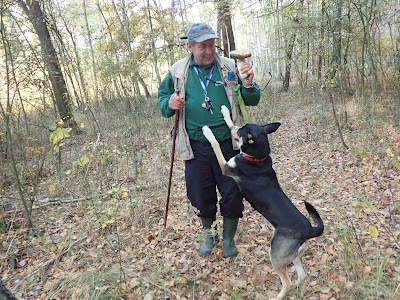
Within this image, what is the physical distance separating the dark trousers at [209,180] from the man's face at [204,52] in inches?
35.4

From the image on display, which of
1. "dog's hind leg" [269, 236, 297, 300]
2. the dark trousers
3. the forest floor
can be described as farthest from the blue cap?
the forest floor

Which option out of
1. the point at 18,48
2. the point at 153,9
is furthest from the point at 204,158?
the point at 153,9

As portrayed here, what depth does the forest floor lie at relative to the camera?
272 centimetres

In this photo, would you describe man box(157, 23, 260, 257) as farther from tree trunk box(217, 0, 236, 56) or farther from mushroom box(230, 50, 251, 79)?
tree trunk box(217, 0, 236, 56)

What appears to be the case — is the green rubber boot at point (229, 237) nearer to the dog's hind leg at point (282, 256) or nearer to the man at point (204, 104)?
the man at point (204, 104)

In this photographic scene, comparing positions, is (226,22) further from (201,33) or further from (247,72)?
(247,72)

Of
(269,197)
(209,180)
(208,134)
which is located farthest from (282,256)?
(208,134)

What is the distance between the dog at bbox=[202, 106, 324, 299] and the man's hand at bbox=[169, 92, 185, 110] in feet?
1.18

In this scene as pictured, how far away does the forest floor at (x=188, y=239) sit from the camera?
2.72 metres

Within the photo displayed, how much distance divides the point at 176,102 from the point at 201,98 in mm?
314

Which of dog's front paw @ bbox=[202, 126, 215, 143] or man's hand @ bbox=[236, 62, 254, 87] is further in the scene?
dog's front paw @ bbox=[202, 126, 215, 143]

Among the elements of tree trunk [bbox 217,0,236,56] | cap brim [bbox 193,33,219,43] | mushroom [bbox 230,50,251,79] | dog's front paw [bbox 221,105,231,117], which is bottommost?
dog's front paw [bbox 221,105,231,117]

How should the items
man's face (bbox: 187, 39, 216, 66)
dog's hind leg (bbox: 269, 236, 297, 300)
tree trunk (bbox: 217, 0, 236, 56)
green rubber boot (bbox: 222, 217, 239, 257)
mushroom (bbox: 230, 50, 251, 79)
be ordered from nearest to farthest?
1. dog's hind leg (bbox: 269, 236, 297, 300)
2. mushroom (bbox: 230, 50, 251, 79)
3. man's face (bbox: 187, 39, 216, 66)
4. green rubber boot (bbox: 222, 217, 239, 257)
5. tree trunk (bbox: 217, 0, 236, 56)

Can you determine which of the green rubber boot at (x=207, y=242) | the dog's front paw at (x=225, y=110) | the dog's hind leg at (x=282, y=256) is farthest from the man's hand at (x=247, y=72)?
the green rubber boot at (x=207, y=242)
